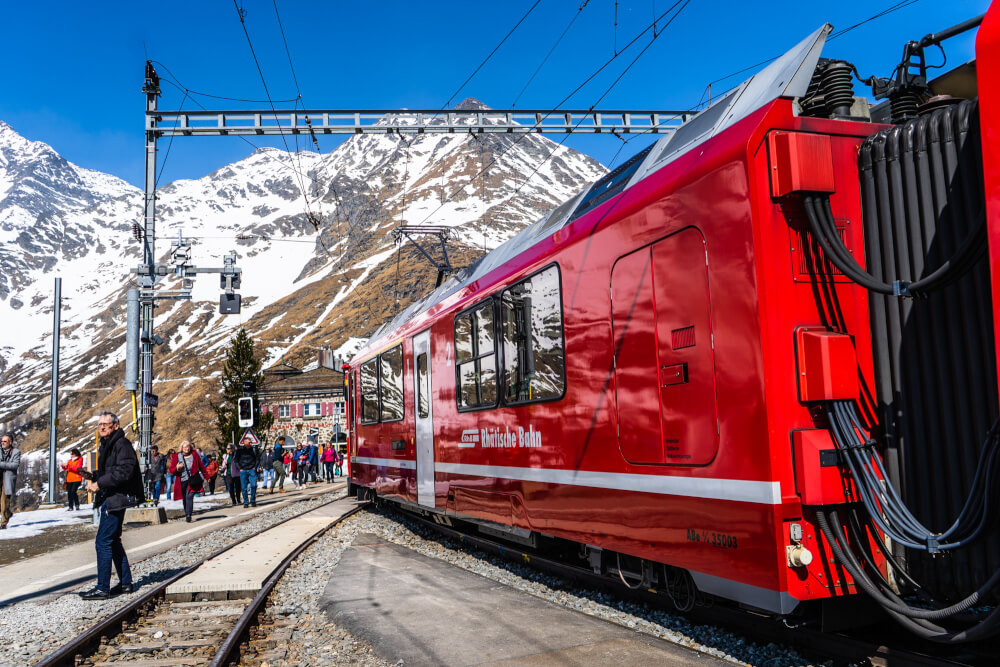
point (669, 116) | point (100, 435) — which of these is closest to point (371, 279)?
point (669, 116)

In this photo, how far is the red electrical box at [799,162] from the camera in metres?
4.38

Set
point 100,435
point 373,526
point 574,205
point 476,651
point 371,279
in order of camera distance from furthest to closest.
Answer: point 371,279, point 373,526, point 100,435, point 574,205, point 476,651

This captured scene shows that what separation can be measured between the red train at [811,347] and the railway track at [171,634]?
2.91m

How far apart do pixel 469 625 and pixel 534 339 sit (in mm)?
2400

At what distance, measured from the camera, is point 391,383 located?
492 inches

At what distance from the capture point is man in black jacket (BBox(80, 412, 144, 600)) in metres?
8.45

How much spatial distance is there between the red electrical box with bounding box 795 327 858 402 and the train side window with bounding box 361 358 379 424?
9969 millimetres

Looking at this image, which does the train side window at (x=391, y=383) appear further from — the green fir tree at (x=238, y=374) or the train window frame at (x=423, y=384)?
the green fir tree at (x=238, y=374)

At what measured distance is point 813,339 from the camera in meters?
4.30

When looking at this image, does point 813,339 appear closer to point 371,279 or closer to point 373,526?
point 373,526

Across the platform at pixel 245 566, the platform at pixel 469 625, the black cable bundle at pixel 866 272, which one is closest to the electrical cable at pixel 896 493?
the black cable bundle at pixel 866 272

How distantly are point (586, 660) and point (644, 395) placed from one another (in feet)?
5.60

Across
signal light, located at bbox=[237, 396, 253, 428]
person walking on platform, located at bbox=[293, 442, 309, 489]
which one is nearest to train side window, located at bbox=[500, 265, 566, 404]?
signal light, located at bbox=[237, 396, 253, 428]

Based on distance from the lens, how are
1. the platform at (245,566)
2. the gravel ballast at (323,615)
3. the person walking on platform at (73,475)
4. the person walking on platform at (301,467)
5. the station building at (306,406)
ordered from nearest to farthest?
the gravel ballast at (323,615)
the platform at (245,566)
the person walking on platform at (73,475)
the person walking on platform at (301,467)
the station building at (306,406)
